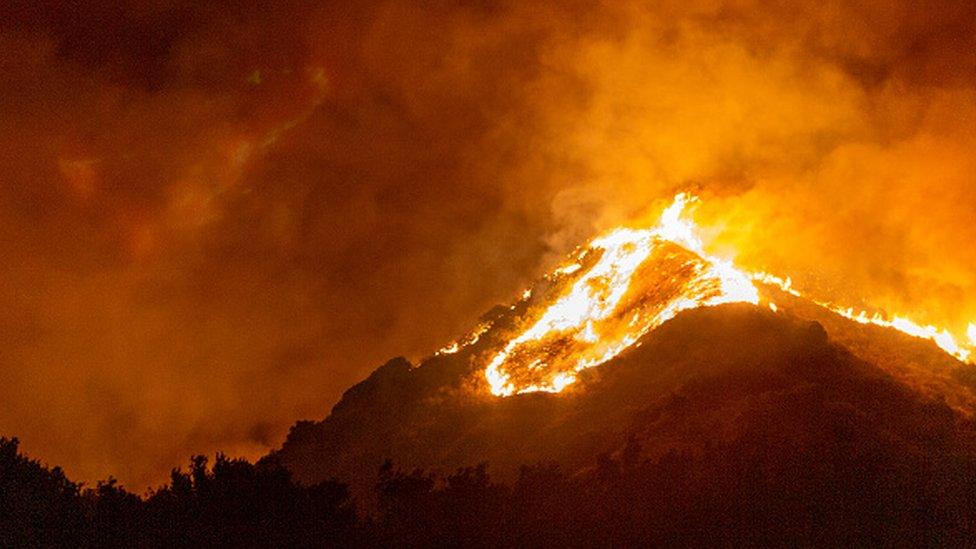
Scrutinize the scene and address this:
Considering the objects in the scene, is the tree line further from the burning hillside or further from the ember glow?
the ember glow

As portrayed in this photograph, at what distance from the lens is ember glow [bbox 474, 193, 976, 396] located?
152 ft

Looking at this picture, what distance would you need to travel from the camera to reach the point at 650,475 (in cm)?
3175

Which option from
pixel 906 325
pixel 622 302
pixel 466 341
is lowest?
pixel 906 325

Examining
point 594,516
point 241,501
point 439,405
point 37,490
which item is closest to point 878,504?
point 594,516

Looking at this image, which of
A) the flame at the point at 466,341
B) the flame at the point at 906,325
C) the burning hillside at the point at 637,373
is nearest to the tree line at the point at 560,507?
the burning hillside at the point at 637,373

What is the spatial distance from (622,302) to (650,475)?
70.1ft

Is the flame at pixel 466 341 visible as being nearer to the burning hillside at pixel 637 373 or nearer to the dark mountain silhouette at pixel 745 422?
the burning hillside at pixel 637 373

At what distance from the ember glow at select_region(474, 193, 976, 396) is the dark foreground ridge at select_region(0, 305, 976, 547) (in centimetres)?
293

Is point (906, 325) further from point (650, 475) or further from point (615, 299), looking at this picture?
point (650, 475)

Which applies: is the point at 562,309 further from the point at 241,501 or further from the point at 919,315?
the point at 241,501

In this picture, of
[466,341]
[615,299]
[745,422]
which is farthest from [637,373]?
[466,341]

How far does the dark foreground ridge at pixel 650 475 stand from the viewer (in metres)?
A: 25.2

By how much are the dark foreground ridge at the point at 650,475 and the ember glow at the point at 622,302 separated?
2931 mm

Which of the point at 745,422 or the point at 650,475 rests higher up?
the point at 745,422
